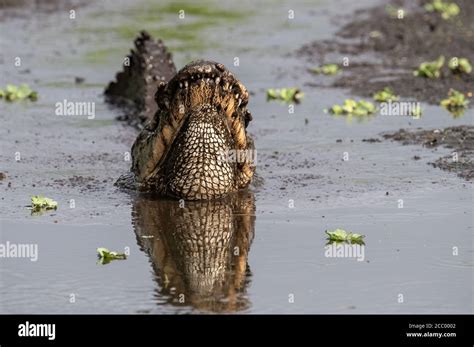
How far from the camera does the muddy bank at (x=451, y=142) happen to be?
39.8 ft

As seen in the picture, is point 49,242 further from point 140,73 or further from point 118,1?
point 118,1

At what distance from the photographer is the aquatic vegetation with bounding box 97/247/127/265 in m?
9.34

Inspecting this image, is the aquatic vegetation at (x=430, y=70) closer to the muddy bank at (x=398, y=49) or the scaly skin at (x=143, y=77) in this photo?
the muddy bank at (x=398, y=49)

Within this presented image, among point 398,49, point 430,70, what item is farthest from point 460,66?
point 398,49

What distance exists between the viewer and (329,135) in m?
14.0

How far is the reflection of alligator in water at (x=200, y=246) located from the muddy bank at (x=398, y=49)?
5375 mm

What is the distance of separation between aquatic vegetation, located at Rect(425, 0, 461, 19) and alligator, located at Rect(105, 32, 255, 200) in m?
10.6

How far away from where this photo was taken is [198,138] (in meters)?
10.7

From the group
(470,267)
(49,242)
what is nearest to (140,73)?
(49,242)

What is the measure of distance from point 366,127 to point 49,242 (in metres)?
5.47

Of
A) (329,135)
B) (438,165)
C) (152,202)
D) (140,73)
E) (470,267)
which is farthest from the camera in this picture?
(140,73)

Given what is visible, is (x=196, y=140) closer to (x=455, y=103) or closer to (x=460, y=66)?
(x=455, y=103)

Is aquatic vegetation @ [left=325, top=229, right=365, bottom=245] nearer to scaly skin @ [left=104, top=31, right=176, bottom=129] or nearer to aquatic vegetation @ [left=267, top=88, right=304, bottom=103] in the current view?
scaly skin @ [left=104, top=31, right=176, bottom=129]

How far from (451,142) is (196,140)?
357cm
